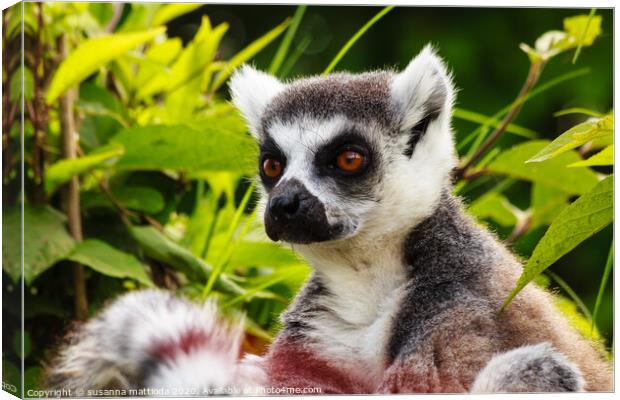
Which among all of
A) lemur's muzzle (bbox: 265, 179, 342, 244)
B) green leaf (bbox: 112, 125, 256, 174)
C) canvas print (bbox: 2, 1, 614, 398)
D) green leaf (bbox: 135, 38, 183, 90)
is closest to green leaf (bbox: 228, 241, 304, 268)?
canvas print (bbox: 2, 1, 614, 398)

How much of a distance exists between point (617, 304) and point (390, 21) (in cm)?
126

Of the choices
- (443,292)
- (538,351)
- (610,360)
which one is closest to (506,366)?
(538,351)

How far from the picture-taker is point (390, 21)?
3.27 m

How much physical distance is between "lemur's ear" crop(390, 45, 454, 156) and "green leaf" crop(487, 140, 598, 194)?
0.44 metres

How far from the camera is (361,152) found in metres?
2.87

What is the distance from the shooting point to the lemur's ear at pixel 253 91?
3135 mm

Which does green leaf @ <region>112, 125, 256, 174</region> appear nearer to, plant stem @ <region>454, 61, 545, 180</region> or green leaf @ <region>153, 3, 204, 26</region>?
green leaf @ <region>153, 3, 204, 26</region>

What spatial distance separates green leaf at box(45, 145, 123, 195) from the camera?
3113mm

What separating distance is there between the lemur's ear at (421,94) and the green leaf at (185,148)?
55 cm

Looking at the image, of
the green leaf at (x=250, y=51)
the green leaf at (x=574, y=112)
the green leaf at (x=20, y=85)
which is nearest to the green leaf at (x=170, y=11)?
the green leaf at (x=250, y=51)

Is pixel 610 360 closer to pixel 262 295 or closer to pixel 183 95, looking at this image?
pixel 262 295

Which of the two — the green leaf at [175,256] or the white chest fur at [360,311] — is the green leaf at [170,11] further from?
the white chest fur at [360,311]

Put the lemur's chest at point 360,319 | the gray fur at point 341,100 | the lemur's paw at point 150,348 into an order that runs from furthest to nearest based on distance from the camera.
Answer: the gray fur at point 341,100
the lemur's chest at point 360,319
the lemur's paw at point 150,348

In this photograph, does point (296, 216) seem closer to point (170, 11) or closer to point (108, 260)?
point (108, 260)
